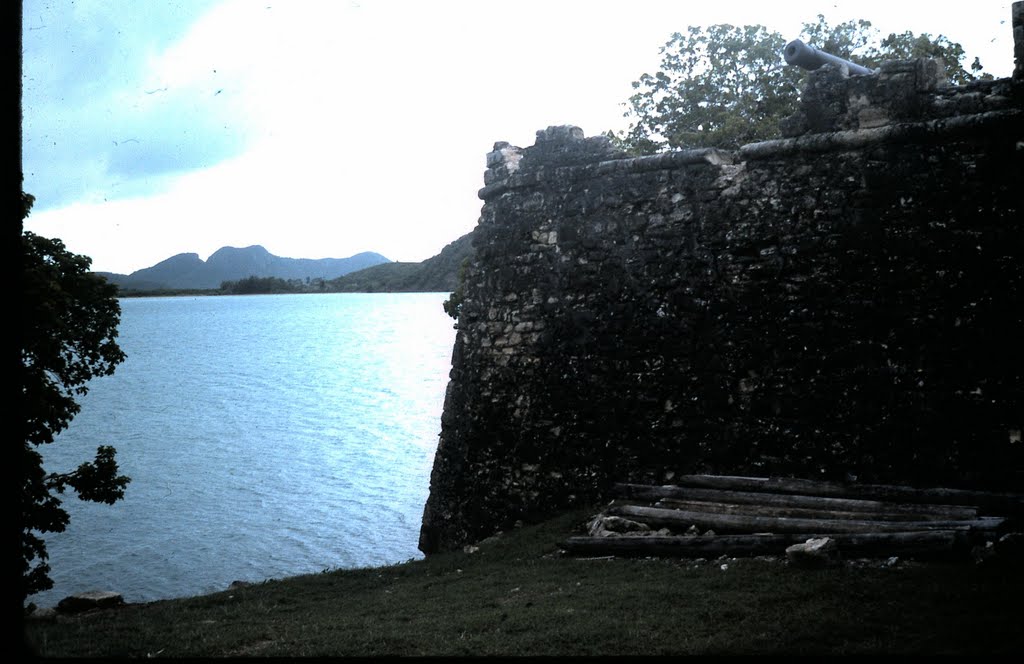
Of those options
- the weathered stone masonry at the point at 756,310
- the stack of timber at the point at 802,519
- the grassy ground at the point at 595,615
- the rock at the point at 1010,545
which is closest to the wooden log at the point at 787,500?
the stack of timber at the point at 802,519

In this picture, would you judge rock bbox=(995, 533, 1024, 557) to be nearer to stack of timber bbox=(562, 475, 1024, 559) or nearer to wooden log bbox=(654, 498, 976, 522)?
stack of timber bbox=(562, 475, 1024, 559)

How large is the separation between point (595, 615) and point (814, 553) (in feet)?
7.05

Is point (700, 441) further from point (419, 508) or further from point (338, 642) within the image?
point (419, 508)

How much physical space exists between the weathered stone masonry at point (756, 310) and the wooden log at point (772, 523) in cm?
181

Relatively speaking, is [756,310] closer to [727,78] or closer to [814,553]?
[814,553]

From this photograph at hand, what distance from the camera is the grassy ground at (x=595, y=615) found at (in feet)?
21.4

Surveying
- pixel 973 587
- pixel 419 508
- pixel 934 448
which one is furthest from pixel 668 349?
pixel 419 508

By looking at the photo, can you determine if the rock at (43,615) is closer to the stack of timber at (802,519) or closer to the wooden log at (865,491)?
the stack of timber at (802,519)

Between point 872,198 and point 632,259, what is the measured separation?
3.53m

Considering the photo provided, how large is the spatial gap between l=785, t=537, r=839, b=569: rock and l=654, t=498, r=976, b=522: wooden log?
114cm

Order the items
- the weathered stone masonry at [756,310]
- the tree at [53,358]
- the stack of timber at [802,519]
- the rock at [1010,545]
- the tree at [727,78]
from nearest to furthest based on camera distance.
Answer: the rock at [1010,545] → the stack of timber at [802,519] → the weathered stone masonry at [756,310] → the tree at [53,358] → the tree at [727,78]

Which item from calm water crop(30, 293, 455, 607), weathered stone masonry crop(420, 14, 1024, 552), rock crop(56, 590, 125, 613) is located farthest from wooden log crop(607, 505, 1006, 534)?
calm water crop(30, 293, 455, 607)

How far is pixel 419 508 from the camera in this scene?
3044cm

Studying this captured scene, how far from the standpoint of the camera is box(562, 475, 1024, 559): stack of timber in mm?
8422
